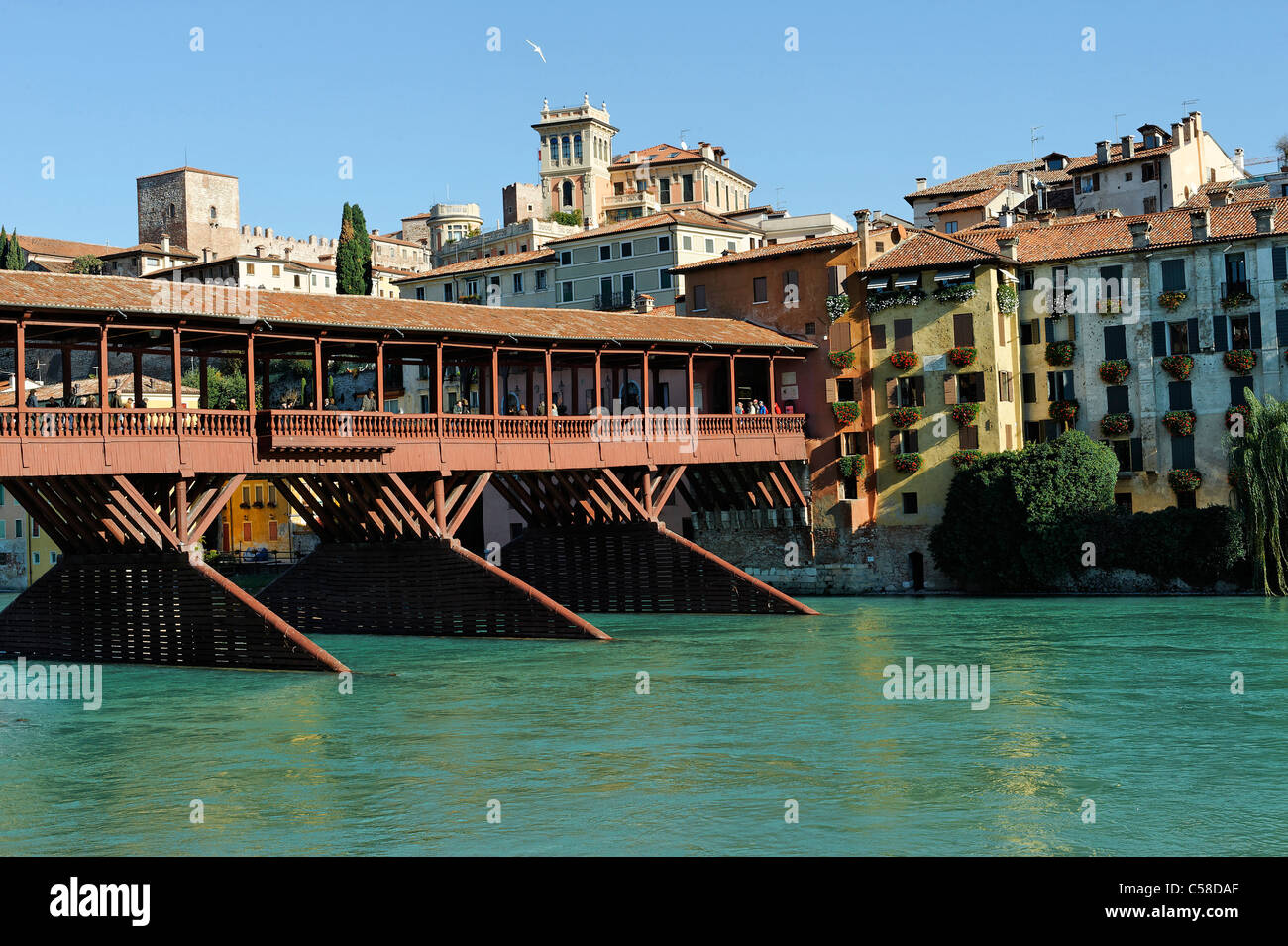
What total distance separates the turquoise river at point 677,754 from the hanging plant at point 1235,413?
11.2m

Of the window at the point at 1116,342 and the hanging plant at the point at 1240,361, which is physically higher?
the window at the point at 1116,342

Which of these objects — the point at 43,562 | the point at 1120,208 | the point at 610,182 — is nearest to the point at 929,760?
the point at 1120,208

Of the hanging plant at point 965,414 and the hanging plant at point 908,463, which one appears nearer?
the hanging plant at point 965,414

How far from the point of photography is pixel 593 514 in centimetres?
3666

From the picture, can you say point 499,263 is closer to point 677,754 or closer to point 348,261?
point 348,261

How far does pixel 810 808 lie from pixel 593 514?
2267 cm

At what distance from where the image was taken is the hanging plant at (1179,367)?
3991 centimetres

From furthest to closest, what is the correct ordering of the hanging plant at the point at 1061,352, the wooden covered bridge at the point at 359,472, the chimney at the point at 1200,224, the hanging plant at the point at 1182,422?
the hanging plant at the point at 1061,352 < the chimney at the point at 1200,224 < the hanging plant at the point at 1182,422 < the wooden covered bridge at the point at 359,472

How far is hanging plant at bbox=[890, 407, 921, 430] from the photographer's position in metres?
42.1

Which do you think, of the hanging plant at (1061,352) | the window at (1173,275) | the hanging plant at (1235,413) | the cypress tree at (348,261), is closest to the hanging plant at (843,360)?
the hanging plant at (1061,352)

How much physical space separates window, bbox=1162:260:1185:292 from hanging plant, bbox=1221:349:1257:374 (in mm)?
2321

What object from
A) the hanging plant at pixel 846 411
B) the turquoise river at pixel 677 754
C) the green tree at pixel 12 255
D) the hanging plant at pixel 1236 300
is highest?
the green tree at pixel 12 255

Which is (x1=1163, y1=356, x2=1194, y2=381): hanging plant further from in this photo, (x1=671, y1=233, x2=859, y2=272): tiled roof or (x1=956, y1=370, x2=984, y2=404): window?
(x1=671, y1=233, x2=859, y2=272): tiled roof

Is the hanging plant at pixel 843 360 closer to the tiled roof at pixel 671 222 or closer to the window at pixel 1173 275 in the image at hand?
the window at pixel 1173 275
